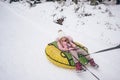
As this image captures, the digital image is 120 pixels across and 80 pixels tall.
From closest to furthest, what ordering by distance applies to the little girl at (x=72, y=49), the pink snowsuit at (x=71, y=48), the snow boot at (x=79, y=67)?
the snow boot at (x=79, y=67)
the little girl at (x=72, y=49)
the pink snowsuit at (x=71, y=48)

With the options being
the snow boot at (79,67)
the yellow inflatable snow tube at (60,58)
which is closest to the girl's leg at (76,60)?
the snow boot at (79,67)

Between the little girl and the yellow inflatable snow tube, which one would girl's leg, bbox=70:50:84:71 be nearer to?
the little girl

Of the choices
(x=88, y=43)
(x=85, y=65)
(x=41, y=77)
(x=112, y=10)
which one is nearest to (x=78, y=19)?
(x=112, y=10)

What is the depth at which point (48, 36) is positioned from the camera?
5.41 meters

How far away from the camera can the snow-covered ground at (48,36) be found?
3654 mm

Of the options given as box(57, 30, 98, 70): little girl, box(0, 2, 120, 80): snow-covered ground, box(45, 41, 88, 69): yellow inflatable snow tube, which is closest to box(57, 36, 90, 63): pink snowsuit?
box(57, 30, 98, 70): little girl

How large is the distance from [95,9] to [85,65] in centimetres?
356

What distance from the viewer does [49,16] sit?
7.21 metres

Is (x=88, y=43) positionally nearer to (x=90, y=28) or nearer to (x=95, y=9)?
(x=90, y=28)

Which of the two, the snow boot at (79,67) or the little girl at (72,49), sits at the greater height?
the little girl at (72,49)

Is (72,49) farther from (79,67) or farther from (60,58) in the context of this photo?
(79,67)

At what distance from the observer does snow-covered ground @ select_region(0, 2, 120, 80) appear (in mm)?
3654

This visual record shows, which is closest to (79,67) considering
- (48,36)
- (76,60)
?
(76,60)

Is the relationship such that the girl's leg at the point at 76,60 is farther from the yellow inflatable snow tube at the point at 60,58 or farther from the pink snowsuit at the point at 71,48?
the yellow inflatable snow tube at the point at 60,58
